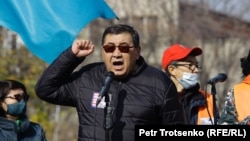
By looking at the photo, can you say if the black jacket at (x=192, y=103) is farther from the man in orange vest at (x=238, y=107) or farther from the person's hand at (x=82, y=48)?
the man in orange vest at (x=238, y=107)

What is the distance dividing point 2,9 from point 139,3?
56.0ft

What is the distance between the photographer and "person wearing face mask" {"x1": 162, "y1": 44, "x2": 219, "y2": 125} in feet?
24.7

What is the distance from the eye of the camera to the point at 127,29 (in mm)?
6336

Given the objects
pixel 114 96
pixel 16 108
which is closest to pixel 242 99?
pixel 114 96

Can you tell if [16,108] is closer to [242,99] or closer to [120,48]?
[120,48]

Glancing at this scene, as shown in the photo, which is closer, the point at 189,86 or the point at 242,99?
the point at 242,99

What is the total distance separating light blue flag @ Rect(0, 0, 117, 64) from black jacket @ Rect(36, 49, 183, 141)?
29.8 inches

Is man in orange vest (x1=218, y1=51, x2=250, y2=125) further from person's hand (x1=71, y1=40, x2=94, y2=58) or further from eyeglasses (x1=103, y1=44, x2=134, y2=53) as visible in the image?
person's hand (x1=71, y1=40, x2=94, y2=58)

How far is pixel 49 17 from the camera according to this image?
723cm

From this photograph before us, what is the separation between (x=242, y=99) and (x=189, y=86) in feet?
5.94

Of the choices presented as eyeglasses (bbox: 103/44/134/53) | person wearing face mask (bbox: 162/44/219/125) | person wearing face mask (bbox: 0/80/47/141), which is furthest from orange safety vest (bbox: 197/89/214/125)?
eyeglasses (bbox: 103/44/134/53)

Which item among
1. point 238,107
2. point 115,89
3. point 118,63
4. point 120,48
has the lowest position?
point 238,107

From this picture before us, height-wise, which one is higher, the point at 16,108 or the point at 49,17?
the point at 49,17

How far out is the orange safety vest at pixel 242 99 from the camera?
5775mm
